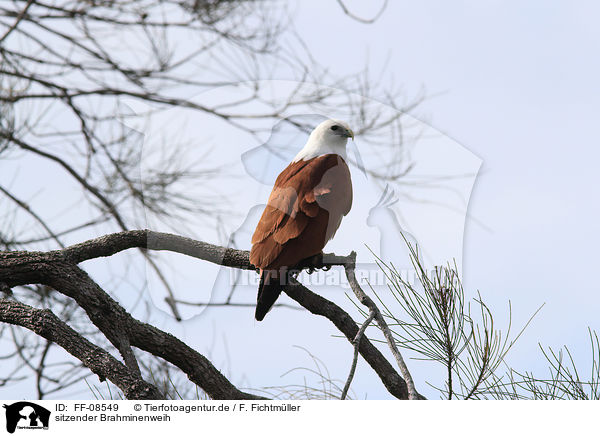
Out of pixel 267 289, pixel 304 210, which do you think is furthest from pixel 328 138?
pixel 267 289

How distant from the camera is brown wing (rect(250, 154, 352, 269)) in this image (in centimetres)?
90

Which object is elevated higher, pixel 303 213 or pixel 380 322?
pixel 303 213

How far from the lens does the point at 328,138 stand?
91 centimetres

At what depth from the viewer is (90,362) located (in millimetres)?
966

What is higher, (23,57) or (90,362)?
(23,57)

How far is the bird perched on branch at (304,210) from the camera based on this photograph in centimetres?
90

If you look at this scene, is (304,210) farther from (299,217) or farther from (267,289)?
(267,289)

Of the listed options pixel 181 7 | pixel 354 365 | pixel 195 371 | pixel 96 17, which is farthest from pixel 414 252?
pixel 96 17

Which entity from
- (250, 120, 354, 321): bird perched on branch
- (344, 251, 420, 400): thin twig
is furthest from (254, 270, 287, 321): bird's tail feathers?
(344, 251, 420, 400): thin twig

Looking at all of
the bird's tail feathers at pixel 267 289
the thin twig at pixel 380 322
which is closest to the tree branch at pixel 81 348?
the bird's tail feathers at pixel 267 289

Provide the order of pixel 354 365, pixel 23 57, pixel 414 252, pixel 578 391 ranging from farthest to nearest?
pixel 23 57
pixel 578 391
pixel 414 252
pixel 354 365

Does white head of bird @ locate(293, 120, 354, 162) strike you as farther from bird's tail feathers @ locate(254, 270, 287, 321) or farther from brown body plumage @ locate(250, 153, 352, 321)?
bird's tail feathers @ locate(254, 270, 287, 321)

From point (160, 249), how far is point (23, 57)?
88 cm
